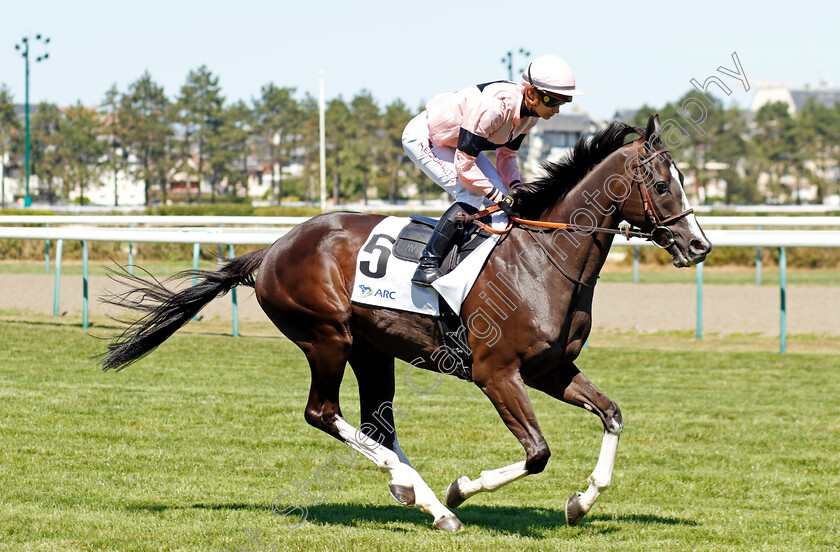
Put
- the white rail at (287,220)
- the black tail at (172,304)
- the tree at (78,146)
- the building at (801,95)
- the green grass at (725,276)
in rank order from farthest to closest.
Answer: the building at (801,95)
the tree at (78,146)
the green grass at (725,276)
the white rail at (287,220)
the black tail at (172,304)

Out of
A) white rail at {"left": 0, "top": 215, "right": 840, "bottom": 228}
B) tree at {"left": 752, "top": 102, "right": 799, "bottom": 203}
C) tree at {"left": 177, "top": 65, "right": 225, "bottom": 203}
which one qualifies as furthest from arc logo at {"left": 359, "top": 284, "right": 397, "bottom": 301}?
tree at {"left": 752, "top": 102, "right": 799, "bottom": 203}

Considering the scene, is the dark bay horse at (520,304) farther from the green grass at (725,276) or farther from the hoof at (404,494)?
the green grass at (725,276)

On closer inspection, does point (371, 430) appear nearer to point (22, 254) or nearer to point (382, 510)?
point (382, 510)

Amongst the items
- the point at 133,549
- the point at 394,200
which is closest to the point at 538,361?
the point at 133,549

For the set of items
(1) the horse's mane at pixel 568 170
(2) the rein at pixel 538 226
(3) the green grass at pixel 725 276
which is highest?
(1) the horse's mane at pixel 568 170

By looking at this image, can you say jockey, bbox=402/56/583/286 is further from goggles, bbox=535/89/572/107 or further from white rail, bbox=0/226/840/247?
white rail, bbox=0/226/840/247

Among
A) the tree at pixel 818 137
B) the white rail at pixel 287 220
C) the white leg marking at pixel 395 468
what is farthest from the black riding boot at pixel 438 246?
the tree at pixel 818 137

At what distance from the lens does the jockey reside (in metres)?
4.18

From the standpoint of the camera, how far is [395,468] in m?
4.42

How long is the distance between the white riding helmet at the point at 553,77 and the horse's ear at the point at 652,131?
33cm

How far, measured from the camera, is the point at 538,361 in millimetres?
4188

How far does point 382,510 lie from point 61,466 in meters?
1.76

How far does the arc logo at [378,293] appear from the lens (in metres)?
4.48

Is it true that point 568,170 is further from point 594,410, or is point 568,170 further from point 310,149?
point 310,149
